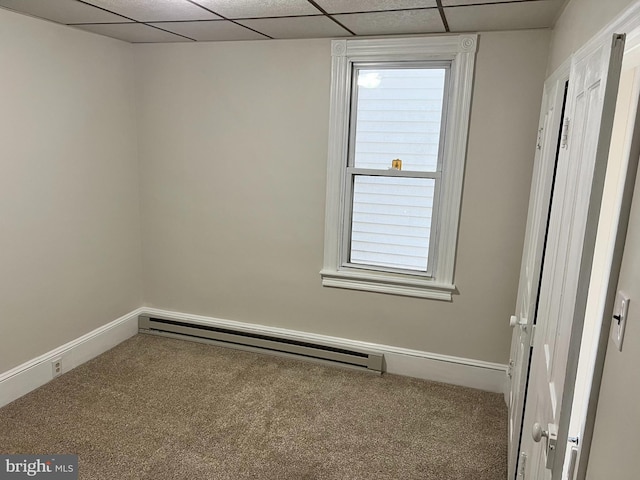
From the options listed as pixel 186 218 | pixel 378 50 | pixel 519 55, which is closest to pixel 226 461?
pixel 186 218

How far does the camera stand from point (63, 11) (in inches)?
102

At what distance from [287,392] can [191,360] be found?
862mm

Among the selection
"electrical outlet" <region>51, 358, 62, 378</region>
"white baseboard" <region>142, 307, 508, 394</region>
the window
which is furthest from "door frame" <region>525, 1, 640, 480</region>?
Answer: "electrical outlet" <region>51, 358, 62, 378</region>

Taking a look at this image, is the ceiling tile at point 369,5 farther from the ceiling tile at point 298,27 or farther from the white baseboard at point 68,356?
the white baseboard at point 68,356

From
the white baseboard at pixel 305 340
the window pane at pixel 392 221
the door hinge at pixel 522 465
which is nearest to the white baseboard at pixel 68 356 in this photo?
the white baseboard at pixel 305 340

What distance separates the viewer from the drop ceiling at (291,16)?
2.29 meters

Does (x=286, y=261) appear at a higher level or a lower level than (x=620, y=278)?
lower

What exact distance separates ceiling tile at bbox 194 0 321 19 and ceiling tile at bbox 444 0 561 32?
28.7 inches

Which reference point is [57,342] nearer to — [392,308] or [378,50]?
[392,308]

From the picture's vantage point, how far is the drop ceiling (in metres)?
2.29

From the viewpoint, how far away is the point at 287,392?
3.14 metres

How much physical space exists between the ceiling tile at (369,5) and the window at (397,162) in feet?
2.11

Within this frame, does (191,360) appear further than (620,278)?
Yes

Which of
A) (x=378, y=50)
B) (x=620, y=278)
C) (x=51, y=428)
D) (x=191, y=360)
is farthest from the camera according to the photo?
(x=191, y=360)
